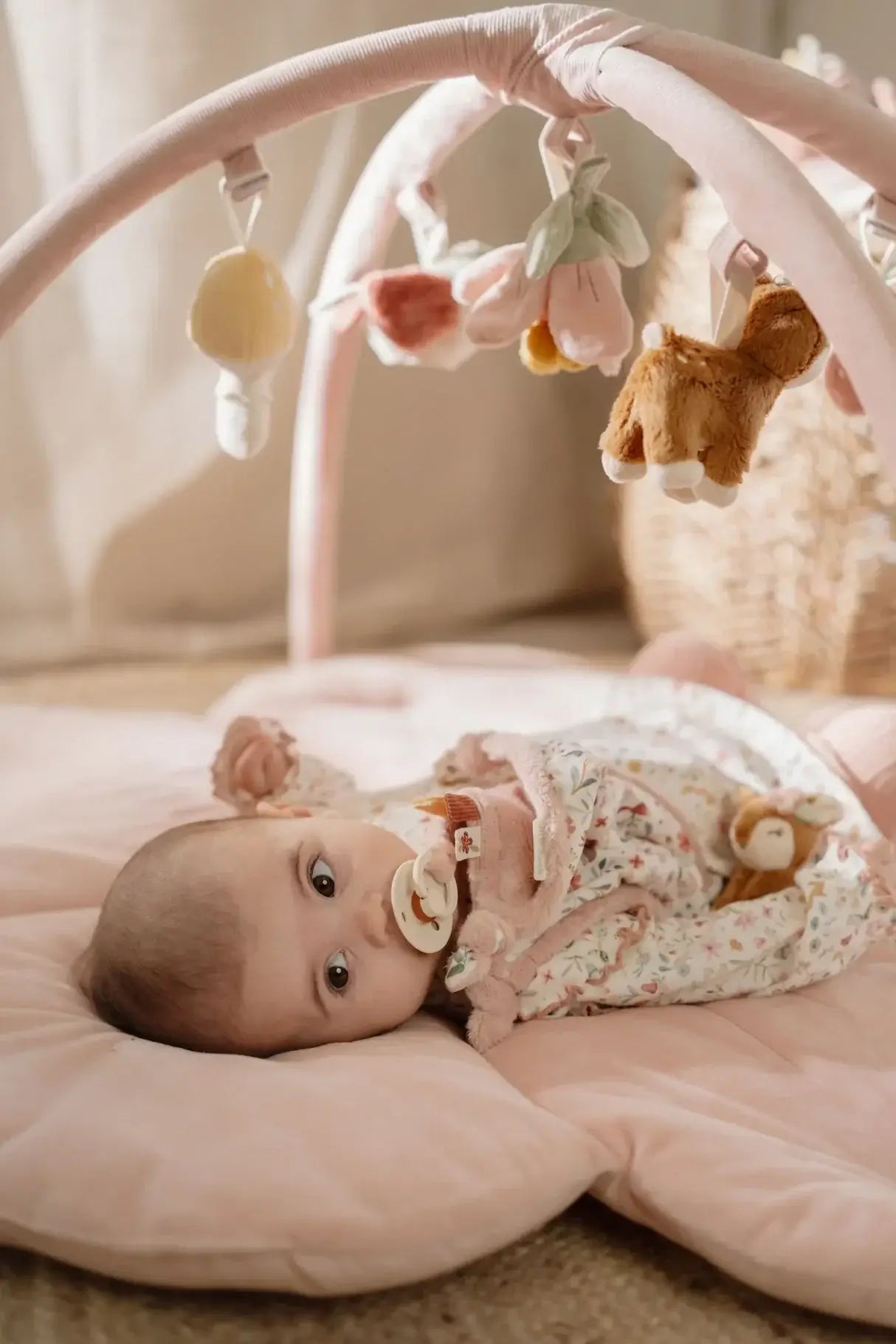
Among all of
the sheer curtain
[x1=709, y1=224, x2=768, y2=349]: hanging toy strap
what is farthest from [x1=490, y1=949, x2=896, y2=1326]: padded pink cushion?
the sheer curtain

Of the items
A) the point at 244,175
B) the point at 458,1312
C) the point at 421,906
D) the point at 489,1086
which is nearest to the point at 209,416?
the point at 244,175

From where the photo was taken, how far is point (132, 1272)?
2.16 ft

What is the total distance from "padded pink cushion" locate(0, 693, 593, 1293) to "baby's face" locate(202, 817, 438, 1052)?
28mm

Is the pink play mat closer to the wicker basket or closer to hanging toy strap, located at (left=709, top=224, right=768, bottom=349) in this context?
hanging toy strap, located at (left=709, top=224, right=768, bottom=349)

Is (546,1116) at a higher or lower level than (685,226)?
lower

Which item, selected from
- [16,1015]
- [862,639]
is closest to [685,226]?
[862,639]

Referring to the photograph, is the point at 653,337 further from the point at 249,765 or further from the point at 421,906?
the point at 249,765

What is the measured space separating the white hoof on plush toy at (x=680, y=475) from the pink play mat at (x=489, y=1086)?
0.41 feet

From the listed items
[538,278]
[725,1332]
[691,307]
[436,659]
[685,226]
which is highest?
[685,226]

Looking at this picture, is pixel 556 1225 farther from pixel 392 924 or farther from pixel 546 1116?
pixel 392 924

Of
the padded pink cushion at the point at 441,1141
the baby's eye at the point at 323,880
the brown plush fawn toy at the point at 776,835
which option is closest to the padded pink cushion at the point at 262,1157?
the padded pink cushion at the point at 441,1141

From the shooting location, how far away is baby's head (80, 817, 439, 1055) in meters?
0.81

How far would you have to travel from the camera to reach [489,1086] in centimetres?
77

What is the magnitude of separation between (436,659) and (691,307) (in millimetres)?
521
